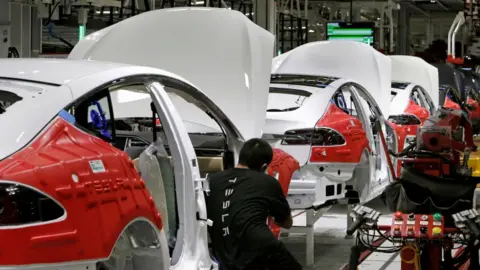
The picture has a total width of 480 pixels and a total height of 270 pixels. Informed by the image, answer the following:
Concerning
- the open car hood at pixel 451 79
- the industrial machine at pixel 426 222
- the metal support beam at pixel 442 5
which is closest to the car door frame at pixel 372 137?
the industrial machine at pixel 426 222

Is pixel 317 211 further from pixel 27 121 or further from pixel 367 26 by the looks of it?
pixel 367 26

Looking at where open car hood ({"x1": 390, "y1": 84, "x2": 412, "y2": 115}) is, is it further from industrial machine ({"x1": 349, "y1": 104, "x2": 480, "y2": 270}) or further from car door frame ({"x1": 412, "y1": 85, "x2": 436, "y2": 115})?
industrial machine ({"x1": 349, "y1": 104, "x2": 480, "y2": 270})

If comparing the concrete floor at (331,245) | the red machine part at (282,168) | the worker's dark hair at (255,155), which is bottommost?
the concrete floor at (331,245)

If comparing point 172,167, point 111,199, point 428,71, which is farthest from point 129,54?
point 428,71

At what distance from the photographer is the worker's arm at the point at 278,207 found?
4570 millimetres

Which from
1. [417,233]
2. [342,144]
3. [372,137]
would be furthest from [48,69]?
[372,137]

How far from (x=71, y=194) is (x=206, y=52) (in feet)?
12.3

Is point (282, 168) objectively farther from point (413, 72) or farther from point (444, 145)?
point (413, 72)

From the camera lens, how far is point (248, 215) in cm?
449

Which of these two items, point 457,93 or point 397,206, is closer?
point 397,206

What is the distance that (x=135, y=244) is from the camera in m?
3.82

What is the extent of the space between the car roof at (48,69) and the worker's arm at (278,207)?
43.1 inches

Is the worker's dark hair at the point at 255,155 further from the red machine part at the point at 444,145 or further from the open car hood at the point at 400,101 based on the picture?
the open car hood at the point at 400,101

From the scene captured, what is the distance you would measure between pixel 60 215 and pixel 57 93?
1.95ft
